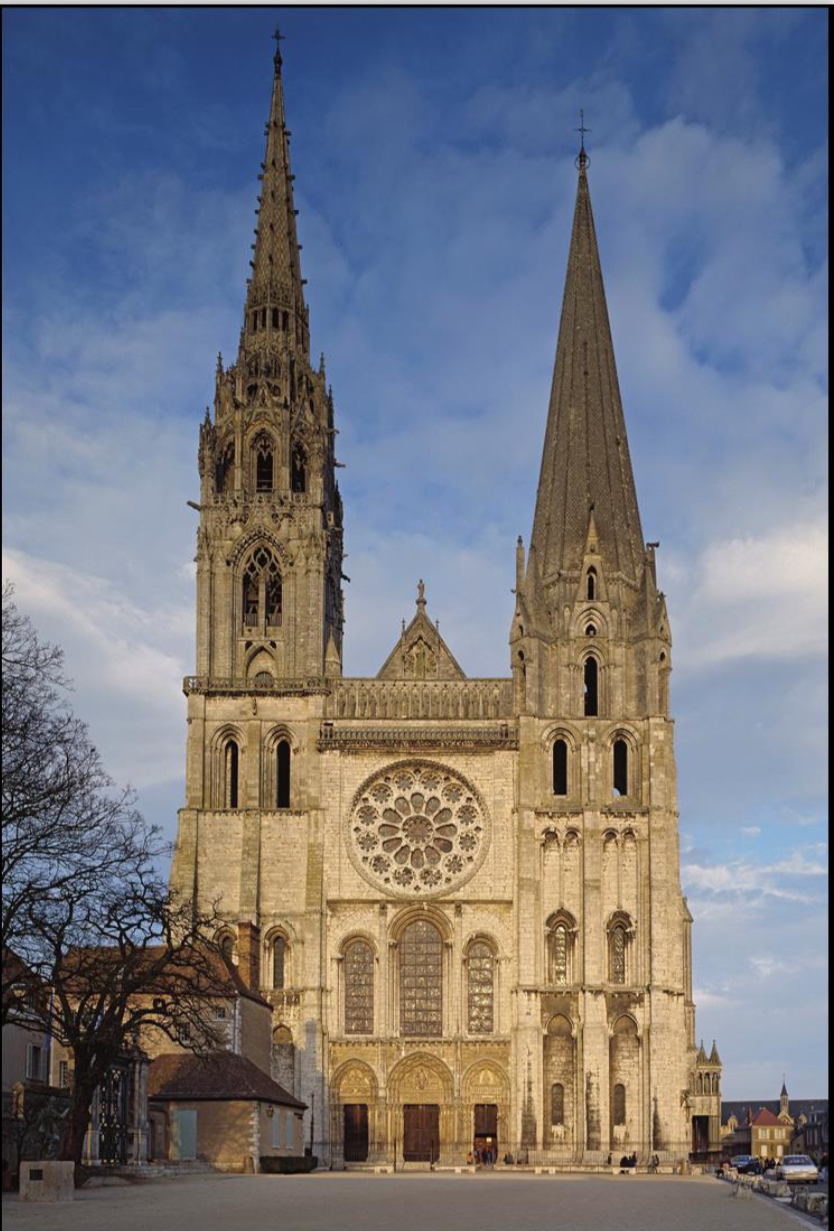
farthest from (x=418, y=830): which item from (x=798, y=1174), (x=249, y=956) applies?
(x=798, y=1174)

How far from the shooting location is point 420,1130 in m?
63.3

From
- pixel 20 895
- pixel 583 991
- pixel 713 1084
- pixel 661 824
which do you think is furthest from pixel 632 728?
pixel 20 895

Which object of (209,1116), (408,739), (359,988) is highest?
(408,739)

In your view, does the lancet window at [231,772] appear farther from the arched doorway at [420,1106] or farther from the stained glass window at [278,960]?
the arched doorway at [420,1106]

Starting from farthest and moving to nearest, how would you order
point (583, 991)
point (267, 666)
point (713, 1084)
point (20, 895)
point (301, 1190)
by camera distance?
point (713, 1084)
point (267, 666)
point (583, 991)
point (301, 1190)
point (20, 895)

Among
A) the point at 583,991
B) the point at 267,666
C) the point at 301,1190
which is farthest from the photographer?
the point at 267,666

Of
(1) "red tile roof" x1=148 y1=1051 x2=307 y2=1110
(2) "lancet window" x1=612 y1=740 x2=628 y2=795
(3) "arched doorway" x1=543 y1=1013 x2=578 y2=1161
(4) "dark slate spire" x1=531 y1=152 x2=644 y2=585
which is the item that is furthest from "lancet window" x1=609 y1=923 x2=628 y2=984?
(1) "red tile roof" x1=148 y1=1051 x2=307 y2=1110

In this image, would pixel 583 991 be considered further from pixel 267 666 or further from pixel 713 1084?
pixel 713 1084

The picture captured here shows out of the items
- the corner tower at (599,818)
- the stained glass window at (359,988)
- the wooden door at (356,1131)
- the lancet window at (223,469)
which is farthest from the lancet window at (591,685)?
the wooden door at (356,1131)

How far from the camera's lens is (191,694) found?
66.2 meters

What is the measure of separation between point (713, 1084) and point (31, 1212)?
66.0 meters

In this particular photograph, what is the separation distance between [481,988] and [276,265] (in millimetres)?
31475

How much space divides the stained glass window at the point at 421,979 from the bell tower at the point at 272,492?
10.4 metres

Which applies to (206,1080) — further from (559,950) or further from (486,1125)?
(559,950)
